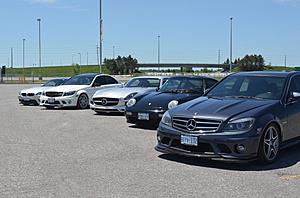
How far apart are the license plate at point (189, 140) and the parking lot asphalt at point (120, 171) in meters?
0.36

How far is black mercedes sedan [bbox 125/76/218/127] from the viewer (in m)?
11.1

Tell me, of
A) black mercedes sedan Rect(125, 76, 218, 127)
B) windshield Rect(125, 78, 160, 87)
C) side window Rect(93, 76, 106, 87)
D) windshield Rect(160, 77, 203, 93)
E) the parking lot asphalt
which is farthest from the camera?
side window Rect(93, 76, 106, 87)

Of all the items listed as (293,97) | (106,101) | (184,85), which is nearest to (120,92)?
(106,101)

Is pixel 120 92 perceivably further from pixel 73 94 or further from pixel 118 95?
pixel 73 94

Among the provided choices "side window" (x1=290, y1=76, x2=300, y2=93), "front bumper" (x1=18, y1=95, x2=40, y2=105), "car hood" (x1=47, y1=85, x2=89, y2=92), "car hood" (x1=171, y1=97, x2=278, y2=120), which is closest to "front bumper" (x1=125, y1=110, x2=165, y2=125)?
"car hood" (x1=171, y1=97, x2=278, y2=120)

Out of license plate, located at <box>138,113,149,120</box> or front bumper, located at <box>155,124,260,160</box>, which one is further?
license plate, located at <box>138,113,149,120</box>

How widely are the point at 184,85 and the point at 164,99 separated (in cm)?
121

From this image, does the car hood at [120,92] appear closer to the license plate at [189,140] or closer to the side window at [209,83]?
the side window at [209,83]

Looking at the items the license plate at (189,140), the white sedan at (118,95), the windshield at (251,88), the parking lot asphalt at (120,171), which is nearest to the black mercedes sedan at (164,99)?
the parking lot asphalt at (120,171)

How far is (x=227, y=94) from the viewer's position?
851cm

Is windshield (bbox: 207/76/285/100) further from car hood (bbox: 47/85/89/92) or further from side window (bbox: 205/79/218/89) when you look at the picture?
car hood (bbox: 47/85/89/92)

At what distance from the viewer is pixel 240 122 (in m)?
7.09

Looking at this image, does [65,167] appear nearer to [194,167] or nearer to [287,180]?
[194,167]

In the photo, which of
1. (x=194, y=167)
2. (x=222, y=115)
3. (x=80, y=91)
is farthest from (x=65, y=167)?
(x=80, y=91)
